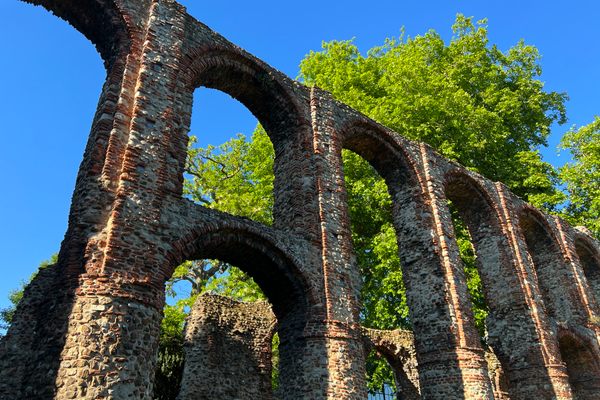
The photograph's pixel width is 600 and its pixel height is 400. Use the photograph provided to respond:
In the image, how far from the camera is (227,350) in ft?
41.4

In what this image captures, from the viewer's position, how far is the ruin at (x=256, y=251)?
673 centimetres

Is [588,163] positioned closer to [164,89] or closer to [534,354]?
[534,354]

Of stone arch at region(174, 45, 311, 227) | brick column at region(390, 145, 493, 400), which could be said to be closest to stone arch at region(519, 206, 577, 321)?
brick column at region(390, 145, 493, 400)

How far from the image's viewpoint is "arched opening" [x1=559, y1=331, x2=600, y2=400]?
1499cm

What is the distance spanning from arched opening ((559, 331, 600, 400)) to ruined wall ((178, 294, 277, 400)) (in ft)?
30.2

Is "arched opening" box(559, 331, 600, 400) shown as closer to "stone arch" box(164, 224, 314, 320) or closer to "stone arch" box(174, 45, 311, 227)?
"stone arch" box(164, 224, 314, 320)

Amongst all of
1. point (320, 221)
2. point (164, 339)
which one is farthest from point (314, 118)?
point (164, 339)

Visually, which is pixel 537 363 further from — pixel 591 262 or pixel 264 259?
pixel 591 262

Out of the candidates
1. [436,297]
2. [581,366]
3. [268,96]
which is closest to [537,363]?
[581,366]

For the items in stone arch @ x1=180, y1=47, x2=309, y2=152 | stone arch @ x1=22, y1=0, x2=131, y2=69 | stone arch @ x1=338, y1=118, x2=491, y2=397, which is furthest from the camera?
stone arch @ x1=338, y1=118, x2=491, y2=397

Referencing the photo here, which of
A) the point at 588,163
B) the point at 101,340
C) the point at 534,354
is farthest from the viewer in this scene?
the point at 588,163

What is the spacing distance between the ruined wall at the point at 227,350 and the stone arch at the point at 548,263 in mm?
9922

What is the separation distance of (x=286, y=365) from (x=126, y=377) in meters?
3.43

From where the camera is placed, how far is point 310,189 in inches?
414
